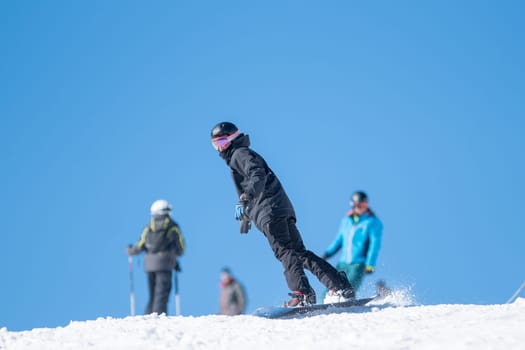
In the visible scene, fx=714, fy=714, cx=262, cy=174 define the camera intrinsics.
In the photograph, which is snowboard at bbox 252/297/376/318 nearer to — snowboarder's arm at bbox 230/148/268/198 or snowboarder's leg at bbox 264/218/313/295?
snowboarder's leg at bbox 264/218/313/295

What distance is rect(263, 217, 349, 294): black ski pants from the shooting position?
7348 mm

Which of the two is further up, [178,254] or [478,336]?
[178,254]

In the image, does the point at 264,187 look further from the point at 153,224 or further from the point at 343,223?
the point at 153,224

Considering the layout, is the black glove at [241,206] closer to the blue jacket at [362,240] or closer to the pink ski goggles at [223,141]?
the pink ski goggles at [223,141]

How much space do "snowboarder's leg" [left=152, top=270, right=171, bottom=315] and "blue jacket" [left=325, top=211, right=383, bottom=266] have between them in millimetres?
3150

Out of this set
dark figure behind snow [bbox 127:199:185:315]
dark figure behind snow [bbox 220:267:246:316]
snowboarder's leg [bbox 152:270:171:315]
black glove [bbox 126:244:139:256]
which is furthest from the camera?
dark figure behind snow [bbox 220:267:246:316]

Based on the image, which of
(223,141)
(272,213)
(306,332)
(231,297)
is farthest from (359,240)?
(231,297)

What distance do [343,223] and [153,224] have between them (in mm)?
3310

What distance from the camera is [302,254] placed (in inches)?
303

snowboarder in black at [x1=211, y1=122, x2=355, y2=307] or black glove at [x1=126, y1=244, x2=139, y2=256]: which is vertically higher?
black glove at [x1=126, y1=244, x2=139, y2=256]

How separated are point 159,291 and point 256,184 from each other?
5.53 meters

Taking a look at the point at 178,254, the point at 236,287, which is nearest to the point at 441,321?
the point at 178,254

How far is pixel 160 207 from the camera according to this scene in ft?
39.6

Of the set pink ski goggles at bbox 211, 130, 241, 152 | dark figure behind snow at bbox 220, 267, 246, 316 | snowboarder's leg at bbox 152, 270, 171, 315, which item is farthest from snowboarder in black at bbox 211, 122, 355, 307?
dark figure behind snow at bbox 220, 267, 246, 316
